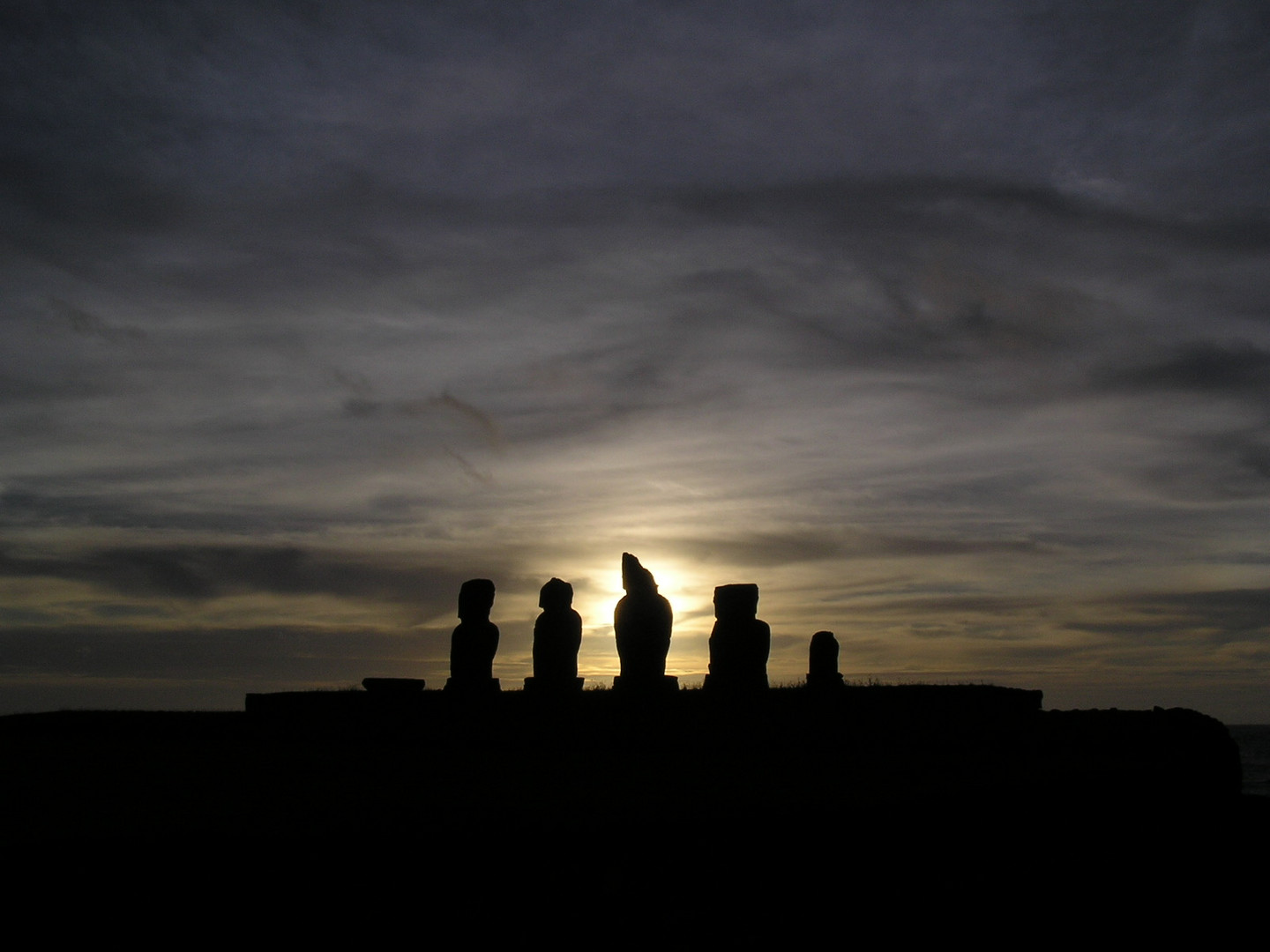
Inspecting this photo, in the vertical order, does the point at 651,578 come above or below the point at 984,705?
above

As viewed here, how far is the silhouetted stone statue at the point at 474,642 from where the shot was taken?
19.8m

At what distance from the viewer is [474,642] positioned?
65.6 ft

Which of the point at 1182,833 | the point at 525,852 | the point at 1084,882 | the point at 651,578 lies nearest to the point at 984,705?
the point at 651,578

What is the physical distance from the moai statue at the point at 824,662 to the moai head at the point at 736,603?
195 cm

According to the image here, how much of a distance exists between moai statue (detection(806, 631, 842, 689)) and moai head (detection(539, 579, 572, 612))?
4.87 m

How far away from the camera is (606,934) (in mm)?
7156

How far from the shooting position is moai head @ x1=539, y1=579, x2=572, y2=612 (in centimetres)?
2014

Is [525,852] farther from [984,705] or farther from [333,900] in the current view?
[984,705]

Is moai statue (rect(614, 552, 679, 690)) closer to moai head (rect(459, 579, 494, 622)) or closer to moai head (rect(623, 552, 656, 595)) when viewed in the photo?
moai head (rect(623, 552, 656, 595))

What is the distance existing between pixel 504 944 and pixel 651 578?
13251 millimetres

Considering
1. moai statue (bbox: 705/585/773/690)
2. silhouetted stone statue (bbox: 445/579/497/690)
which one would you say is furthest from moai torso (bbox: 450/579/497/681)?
moai statue (bbox: 705/585/773/690)

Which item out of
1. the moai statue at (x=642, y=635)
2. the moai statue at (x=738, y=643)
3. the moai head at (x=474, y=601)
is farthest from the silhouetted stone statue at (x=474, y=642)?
the moai statue at (x=738, y=643)

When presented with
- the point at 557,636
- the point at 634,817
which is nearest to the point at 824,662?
the point at 557,636

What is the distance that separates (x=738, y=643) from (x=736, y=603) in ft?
2.38
